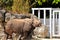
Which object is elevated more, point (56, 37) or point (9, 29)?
point (9, 29)

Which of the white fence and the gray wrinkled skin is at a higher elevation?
the gray wrinkled skin

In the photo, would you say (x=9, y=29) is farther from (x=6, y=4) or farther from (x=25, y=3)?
(x=6, y=4)

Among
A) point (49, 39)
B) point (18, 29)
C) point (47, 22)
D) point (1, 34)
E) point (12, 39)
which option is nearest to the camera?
point (18, 29)

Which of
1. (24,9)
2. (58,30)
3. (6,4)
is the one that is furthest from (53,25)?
(6,4)

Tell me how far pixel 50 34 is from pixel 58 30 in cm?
52

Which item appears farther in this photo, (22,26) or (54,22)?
(54,22)

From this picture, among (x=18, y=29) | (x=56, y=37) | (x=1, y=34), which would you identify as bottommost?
(x=56, y=37)

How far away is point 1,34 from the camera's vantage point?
9.89 meters

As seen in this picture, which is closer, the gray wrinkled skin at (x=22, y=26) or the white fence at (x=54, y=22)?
the gray wrinkled skin at (x=22, y=26)

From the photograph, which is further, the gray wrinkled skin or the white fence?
the white fence

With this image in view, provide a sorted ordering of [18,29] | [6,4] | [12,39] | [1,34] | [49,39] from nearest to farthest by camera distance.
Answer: [18,29] < [12,39] < [1,34] < [49,39] < [6,4]

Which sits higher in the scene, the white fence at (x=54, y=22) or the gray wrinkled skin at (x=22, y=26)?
the gray wrinkled skin at (x=22, y=26)

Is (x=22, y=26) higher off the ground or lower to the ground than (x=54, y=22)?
higher

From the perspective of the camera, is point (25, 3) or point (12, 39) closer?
point (12, 39)
